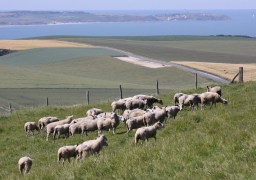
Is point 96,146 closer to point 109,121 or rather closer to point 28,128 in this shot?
point 109,121

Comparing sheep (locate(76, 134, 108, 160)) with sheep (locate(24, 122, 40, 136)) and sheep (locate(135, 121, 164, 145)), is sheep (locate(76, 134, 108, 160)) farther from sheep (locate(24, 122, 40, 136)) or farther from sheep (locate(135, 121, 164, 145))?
sheep (locate(24, 122, 40, 136))

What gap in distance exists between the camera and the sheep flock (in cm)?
1416

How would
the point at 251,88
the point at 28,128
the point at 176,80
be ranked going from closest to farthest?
the point at 28,128 → the point at 251,88 → the point at 176,80

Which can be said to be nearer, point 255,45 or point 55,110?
point 55,110

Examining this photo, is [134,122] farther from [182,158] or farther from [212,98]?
[182,158]

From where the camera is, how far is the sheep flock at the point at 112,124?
14.2 metres

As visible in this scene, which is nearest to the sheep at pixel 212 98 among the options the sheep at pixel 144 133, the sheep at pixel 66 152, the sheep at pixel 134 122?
the sheep at pixel 134 122

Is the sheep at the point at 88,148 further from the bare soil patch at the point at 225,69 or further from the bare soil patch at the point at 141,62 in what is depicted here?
the bare soil patch at the point at 141,62

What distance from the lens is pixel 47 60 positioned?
258 feet

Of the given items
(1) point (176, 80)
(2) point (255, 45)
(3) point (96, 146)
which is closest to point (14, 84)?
(1) point (176, 80)

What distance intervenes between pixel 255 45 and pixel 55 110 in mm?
83331

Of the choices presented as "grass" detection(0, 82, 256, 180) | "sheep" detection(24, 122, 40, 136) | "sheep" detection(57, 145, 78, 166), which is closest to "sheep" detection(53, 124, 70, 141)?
"sheep" detection(24, 122, 40, 136)

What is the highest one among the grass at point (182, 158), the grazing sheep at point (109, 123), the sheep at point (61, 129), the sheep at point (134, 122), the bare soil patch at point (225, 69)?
the grass at point (182, 158)

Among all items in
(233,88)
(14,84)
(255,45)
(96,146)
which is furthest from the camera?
(255,45)
